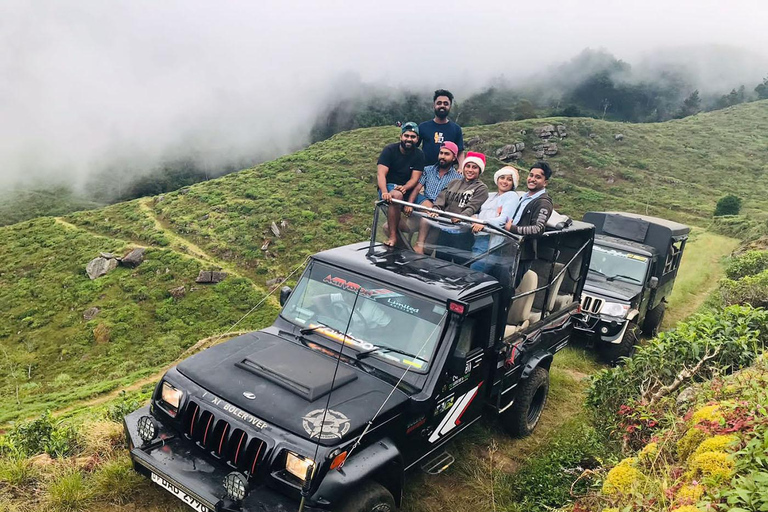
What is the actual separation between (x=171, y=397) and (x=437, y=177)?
4354mm

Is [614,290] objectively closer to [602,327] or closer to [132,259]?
[602,327]

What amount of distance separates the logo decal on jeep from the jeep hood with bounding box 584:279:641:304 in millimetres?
7489

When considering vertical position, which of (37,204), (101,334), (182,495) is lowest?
(37,204)

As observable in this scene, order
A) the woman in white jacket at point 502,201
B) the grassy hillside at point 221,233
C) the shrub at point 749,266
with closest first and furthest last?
the woman in white jacket at point 502,201
the shrub at point 749,266
the grassy hillside at point 221,233

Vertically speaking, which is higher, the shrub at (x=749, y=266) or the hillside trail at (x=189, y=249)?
the shrub at (x=749, y=266)

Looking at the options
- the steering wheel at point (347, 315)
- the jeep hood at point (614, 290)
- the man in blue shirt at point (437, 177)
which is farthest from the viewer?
the jeep hood at point (614, 290)

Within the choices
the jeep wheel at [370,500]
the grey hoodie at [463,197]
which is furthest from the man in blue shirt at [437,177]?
the jeep wheel at [370,500]

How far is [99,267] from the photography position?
1169 inches

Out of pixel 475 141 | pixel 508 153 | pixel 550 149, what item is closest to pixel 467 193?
pixel 508 153

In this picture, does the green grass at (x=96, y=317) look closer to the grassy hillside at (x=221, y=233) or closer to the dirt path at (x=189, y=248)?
the grassy hillside at (x=221, y=233)

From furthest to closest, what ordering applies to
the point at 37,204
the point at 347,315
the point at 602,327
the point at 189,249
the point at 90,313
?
the point at 37,204
the point at 189,249
the point at 90,313
the point at 602,327
the point at 347,315

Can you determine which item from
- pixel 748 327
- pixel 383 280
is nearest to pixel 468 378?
pixel 383 280

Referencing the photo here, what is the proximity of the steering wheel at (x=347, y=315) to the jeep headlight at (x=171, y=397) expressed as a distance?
1561 millimetres

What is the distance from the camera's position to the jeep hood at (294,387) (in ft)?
12.5
